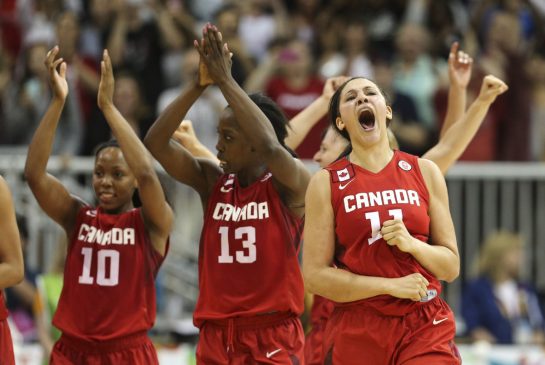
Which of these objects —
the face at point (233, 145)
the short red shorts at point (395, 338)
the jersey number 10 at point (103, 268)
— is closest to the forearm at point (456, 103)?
the face at point (233, 145)

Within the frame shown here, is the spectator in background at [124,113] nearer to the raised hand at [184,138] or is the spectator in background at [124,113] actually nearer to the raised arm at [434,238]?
the raised hand at [184,138]

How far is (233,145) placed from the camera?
6754mm

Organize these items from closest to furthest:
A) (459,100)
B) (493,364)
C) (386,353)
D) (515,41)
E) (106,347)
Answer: (386,353) < (106,347) < (459,100) < (493,364) < (515,41)

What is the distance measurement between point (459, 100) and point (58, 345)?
10.2 feet

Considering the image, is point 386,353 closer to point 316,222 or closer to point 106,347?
point 316,222

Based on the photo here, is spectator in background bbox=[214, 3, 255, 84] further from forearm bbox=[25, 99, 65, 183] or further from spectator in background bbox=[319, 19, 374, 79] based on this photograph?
forearm bbox=[25, 99, 65, 183]

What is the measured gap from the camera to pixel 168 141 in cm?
679

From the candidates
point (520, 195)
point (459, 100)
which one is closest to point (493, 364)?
point (520, 195)

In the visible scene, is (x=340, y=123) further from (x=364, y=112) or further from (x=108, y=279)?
(x=108, y=279)

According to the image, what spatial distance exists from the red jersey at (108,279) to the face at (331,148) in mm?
1239

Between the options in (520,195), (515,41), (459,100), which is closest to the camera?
(459,100)

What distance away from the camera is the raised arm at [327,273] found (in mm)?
5926

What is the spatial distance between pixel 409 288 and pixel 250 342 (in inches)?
44.1

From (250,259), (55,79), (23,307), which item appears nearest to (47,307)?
(23,307)
